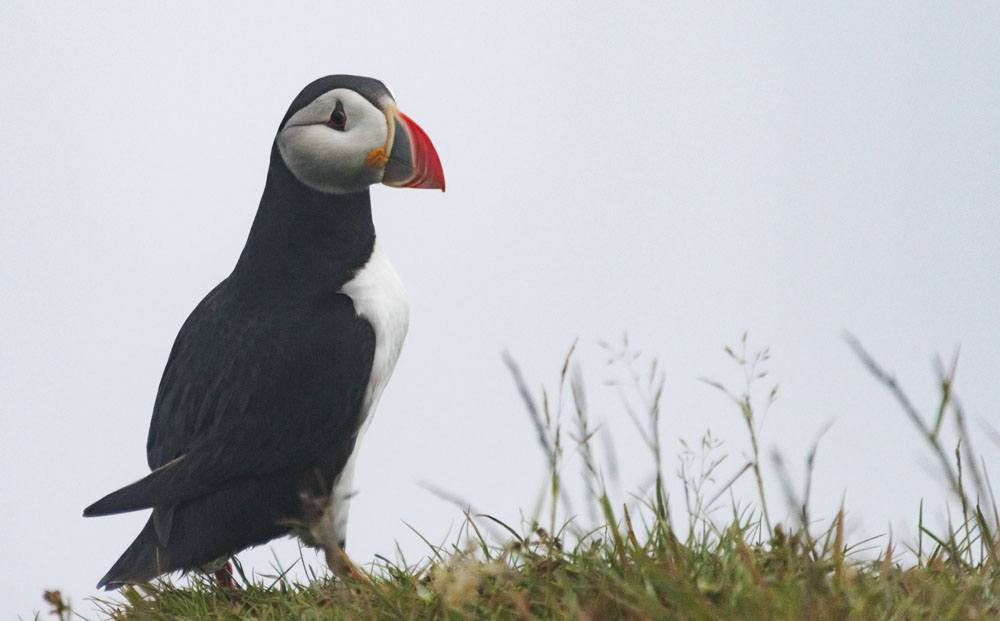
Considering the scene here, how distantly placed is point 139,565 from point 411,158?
74.1 inches

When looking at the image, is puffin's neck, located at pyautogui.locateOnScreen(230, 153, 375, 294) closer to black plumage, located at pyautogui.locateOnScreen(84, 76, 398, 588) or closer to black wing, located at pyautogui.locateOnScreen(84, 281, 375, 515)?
black plumage, located at pyautogui.locateOnScreen(84, 76, 398, 588)

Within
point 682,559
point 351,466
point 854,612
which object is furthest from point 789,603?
point 351,466

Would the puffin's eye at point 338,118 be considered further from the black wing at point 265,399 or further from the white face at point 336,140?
the black wing at point 265,399

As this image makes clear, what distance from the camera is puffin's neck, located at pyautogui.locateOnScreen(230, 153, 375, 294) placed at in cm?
469

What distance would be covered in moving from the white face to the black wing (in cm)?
50

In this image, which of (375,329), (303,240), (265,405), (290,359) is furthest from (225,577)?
(303,240)

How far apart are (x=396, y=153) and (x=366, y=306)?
0.62 meters

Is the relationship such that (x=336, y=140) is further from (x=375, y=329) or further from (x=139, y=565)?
(x=139, y=565)

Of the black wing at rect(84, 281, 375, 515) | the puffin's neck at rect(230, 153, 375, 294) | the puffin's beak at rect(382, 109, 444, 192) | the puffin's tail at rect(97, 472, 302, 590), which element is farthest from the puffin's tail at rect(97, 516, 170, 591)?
the puffin's beak at rect(382, 109, 444, 192)

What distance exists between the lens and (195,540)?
4.41 meters

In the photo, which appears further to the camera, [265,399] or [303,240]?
[303,240]

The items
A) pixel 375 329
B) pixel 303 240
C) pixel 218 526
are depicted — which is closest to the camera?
pixel 218 526

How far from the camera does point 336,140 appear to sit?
4645 mm

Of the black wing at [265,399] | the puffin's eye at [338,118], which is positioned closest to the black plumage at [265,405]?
the black wing at [265,399]
